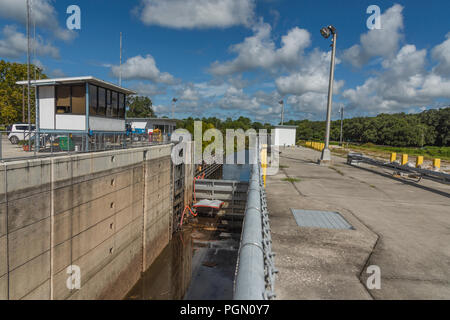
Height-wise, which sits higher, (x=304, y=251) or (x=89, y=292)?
(x=304, y=251)

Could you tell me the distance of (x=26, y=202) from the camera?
7855 mm

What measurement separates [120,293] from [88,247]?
423 cm

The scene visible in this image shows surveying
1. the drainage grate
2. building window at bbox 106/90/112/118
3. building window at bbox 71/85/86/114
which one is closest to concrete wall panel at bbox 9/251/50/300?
the drainage grate

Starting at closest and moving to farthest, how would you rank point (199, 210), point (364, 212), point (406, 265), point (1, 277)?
point (406, 265) < point (1, 277) < point (364, 212) < point (199, 210)

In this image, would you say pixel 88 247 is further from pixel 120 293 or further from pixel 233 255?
pixel 233 255

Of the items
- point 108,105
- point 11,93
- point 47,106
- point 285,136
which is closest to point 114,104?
point 108,105

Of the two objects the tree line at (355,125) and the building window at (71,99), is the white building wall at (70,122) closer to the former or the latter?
the building window at (71,99)

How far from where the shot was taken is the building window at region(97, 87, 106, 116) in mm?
17891

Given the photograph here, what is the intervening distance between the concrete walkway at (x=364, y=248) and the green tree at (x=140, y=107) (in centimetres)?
12026

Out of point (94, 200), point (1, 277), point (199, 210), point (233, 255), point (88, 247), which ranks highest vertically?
point (94, 200)

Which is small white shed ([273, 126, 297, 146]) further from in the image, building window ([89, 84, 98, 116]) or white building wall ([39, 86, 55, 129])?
white building wall ([39, 86, 55, 129])

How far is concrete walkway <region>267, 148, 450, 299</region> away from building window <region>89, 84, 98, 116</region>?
507 inches

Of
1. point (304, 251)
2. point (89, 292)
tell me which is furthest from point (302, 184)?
point (89, 292)
